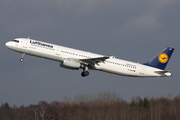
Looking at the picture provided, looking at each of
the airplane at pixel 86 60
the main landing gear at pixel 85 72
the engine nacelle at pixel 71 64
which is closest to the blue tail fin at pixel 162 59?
the airplane at pixel 86 60

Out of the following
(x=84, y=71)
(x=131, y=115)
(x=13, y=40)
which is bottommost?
(x=131, y=115)

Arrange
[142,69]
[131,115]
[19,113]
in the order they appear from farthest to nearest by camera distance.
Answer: [19,113], [131,115], [142,69]

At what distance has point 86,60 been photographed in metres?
55.1

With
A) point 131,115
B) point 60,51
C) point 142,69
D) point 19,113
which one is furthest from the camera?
point 19,113

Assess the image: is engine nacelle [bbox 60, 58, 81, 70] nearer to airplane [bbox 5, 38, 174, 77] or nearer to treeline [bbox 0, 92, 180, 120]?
airplane [bbox 5, 38, 174, 77]

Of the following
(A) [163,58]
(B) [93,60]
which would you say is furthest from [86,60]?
(A) [163,58]

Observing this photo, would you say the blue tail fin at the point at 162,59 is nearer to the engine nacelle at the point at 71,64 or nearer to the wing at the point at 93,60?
the wing at the point at 93,60

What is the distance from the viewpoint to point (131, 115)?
7956 cm

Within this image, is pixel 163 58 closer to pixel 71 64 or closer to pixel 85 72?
pixel 85 72

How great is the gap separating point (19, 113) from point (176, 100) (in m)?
43.2

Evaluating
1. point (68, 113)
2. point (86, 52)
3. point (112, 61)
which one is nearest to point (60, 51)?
point (86, 52)

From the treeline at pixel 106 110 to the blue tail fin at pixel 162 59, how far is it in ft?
63.7

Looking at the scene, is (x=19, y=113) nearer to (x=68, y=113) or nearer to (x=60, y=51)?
(x=68, y=113)

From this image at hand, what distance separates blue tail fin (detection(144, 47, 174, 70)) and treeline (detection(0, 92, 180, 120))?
1941cm
